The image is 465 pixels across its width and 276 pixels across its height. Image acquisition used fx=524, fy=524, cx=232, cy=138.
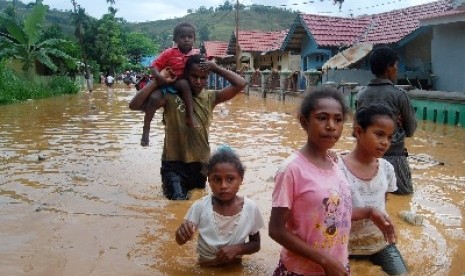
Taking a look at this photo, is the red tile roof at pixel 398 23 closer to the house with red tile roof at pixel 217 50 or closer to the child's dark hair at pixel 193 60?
the child's dark hair at pixel 193 60

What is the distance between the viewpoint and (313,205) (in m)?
2.58

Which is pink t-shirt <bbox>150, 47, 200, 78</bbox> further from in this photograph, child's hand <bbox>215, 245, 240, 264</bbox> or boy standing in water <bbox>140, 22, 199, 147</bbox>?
child's hand <bbox>215, 245, 240, 264</bbox>

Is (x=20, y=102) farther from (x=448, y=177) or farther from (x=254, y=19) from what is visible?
(x=254, y=19)

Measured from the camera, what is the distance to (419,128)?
516 inches

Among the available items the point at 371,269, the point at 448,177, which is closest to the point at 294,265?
the point at 371,269

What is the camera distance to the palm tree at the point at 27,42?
25.2m

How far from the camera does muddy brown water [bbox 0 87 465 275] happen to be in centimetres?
386

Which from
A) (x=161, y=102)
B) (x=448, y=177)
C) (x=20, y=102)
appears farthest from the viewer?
(x=20, y=102)

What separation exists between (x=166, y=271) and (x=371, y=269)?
145 centimetres

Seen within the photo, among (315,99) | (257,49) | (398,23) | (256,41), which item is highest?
(398,23)

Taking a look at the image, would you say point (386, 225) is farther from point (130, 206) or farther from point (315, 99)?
point (130, 206)

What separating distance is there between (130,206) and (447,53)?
14076mm

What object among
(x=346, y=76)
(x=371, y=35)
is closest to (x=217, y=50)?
(x=371, y=35)

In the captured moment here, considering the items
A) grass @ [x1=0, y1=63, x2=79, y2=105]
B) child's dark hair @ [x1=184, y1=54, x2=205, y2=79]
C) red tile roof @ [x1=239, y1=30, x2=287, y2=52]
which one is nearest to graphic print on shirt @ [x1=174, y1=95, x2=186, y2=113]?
child's dark hair @ [x1=184, y1=54, x2=205, y2=79]
